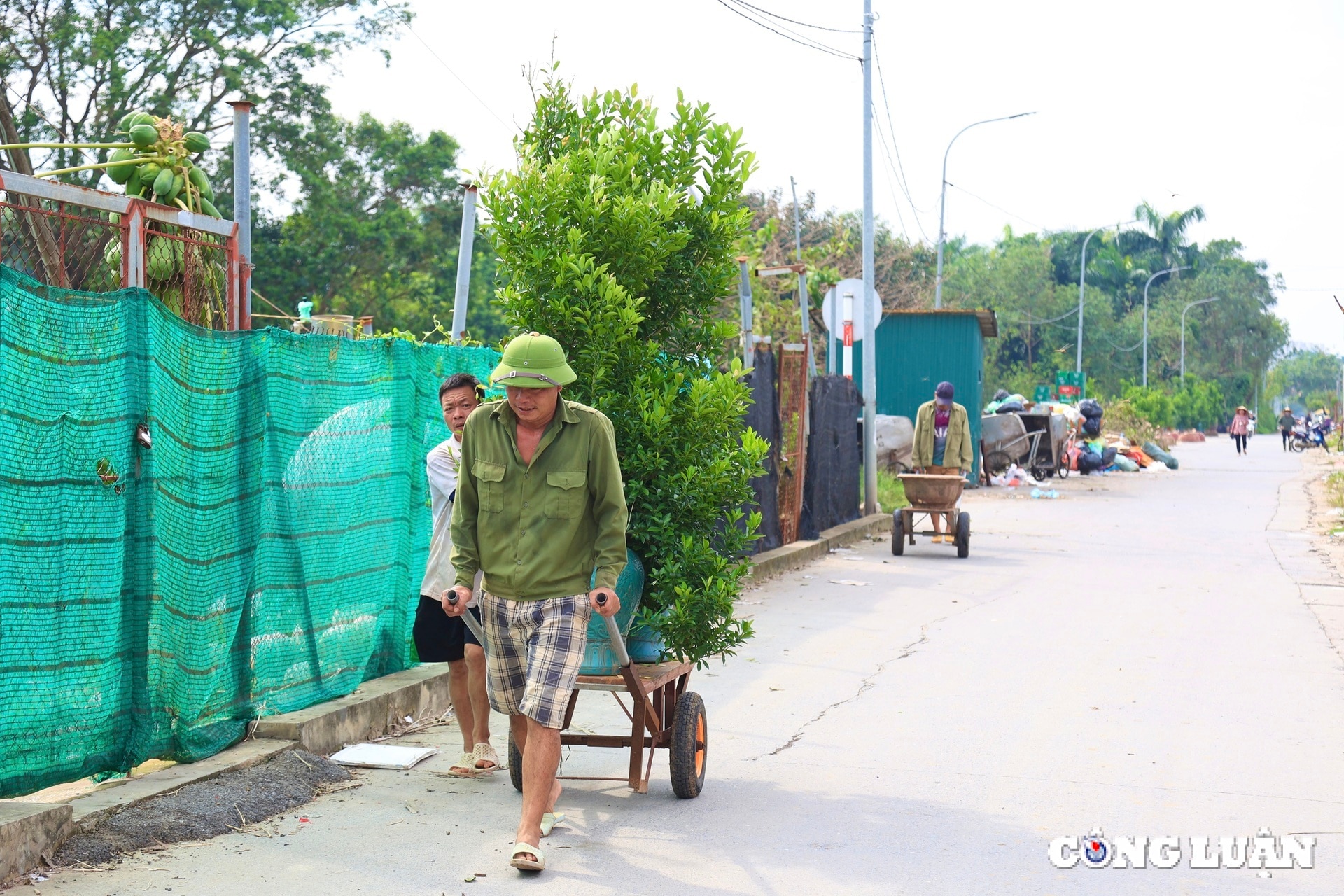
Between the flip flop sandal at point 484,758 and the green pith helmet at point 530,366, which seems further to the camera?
the flip flop sandal at point 484,758

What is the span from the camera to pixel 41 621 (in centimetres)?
491

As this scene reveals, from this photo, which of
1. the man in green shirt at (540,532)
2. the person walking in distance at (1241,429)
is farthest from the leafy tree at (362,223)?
the person walking in distance at (1241,429)

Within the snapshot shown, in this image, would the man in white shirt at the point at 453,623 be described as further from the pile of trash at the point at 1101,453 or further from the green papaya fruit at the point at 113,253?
the pile of trash at the point at 1101,453

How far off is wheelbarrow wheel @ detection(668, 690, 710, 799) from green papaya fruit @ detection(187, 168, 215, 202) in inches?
130

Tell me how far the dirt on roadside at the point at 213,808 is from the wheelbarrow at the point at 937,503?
33.3 feet

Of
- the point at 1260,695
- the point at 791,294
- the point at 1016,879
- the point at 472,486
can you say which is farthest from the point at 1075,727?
the point at 791,294

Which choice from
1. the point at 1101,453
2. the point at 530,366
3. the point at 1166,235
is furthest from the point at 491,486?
the point at 1166,235

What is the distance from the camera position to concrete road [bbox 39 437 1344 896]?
16.0 feet

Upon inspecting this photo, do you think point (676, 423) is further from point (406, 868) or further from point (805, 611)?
point (805, 611)

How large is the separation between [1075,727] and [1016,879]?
106 inches

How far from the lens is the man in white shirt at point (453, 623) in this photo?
6.23 m

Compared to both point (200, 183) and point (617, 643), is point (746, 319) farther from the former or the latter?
point (617, 643)

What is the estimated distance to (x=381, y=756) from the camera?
21.2ft

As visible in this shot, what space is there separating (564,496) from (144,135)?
2.80m
